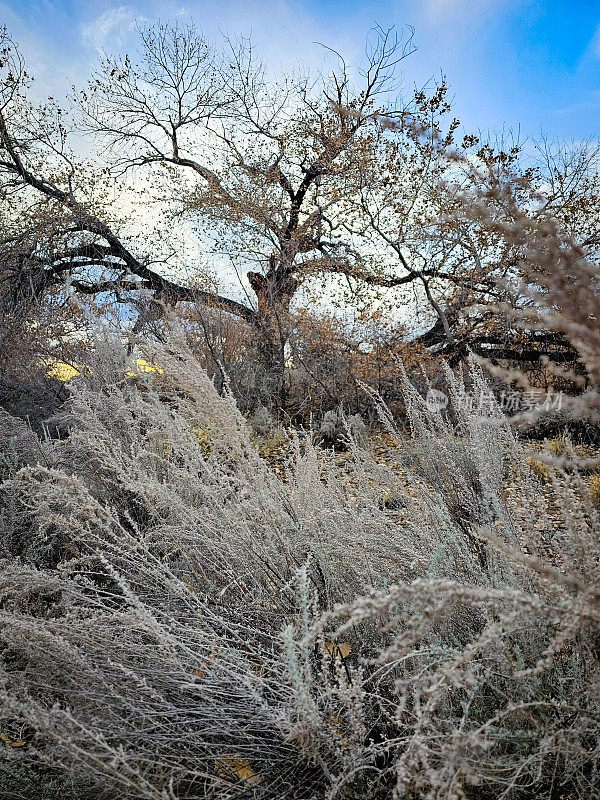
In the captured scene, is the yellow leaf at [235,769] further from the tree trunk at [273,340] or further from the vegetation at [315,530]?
the tree trunk at [273,340]

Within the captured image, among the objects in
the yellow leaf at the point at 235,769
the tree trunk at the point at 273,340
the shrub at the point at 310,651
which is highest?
the tree trunk at the point at 273,340

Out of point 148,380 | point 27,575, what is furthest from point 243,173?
point 27,575

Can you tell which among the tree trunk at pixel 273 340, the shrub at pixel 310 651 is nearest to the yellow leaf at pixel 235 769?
the shrub at pixel 310 651

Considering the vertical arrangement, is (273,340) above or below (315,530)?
above

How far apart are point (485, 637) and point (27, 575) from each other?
1.71 metres

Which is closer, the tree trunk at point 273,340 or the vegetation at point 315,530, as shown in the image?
the vegetation at point 315,530

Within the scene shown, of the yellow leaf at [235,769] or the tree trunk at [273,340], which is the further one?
the tree trunk at [273,340]

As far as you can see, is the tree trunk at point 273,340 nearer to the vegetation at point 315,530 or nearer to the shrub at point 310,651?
the vegetation at point 315,530

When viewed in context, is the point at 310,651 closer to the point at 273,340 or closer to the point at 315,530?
the point at 315,530

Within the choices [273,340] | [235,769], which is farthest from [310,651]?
[273,340]

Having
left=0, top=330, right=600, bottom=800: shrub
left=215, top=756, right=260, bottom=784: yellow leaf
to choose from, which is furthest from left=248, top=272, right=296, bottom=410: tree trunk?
left=215, top=756, right=260, bottom=784: yellow leaf

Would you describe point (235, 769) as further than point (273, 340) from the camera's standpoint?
No

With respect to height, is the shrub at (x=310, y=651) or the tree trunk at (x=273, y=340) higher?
the tree trunk at (x=273, y=340)

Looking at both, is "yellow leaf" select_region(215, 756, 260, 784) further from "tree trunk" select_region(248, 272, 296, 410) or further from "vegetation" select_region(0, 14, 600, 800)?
"tree trunk" select_region(248, 272, 296, 410)
